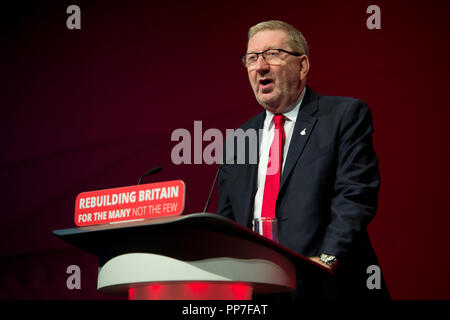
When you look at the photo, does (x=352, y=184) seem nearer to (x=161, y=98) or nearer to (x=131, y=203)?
(x=131, y=203)

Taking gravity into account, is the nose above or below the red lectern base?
above

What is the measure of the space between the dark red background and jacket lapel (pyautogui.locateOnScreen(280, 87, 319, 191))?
95 centimetres

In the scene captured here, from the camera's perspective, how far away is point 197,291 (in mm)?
1290

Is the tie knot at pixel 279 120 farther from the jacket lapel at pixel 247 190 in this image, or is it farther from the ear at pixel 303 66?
the ear at pixel 303 66

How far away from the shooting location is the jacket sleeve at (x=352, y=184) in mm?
1763

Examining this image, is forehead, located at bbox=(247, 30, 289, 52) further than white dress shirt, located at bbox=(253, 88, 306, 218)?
Yes

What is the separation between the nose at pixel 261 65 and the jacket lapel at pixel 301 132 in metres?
0.21

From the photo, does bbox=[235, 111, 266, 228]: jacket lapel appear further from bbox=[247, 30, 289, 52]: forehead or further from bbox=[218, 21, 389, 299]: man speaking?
bbox=[247, 30, 289, 52]: forehead

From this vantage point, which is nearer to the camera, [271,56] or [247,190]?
[247,190]

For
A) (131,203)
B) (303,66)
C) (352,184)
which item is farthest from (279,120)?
(131,203)

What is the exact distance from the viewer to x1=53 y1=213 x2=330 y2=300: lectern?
49.6 inches

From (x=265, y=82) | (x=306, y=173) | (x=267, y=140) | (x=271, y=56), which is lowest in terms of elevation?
(x=306, y=173)

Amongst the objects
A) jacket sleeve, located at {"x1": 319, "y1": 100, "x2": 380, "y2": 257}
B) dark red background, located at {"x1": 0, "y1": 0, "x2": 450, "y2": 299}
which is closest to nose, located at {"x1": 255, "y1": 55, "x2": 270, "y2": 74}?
jacket sleeve, located at {"x1": 319, "y1": 100, "x2": 380, "y2": 257}

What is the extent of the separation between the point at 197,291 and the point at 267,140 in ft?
3.50
